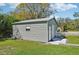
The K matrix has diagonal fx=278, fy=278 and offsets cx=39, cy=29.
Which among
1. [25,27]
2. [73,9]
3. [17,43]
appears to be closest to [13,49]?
[17,43]

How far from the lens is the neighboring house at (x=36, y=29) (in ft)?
14.7

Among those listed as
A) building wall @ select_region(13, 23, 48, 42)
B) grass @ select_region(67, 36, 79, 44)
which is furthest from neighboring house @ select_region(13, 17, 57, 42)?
grass @ select_region(67, 36, 79, 44)

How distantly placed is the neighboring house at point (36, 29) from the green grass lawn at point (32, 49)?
0.33 feet

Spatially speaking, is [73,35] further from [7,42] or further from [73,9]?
[7,42]

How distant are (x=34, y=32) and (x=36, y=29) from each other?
2.4 inches

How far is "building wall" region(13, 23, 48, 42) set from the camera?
451cm

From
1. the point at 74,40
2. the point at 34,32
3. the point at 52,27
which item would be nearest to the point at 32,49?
the point at 34,32

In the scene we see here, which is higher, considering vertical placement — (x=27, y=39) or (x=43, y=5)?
(x=43, y=5)

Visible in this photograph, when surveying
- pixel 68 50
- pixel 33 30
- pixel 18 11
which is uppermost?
pixel 18 11

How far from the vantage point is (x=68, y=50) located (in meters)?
4.45

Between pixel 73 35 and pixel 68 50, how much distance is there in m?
0.25

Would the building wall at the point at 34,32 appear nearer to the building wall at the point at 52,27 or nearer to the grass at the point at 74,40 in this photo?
the building wall at the point at 52,27

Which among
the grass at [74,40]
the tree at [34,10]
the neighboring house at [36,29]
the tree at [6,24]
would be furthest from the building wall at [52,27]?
the tree at [6,24]

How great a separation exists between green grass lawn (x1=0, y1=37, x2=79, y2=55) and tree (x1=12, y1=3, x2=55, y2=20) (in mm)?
439
